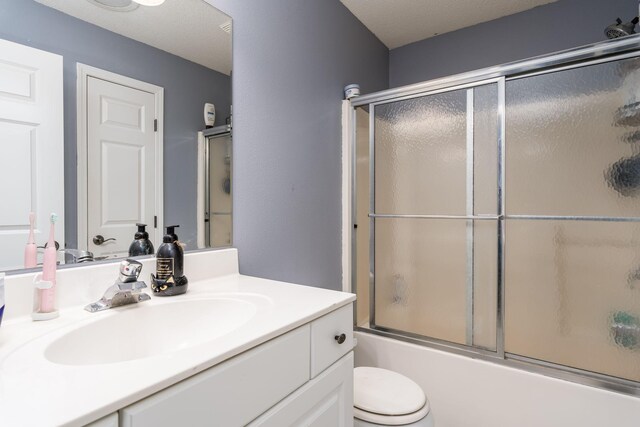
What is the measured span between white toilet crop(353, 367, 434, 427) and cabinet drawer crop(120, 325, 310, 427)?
50 centimetres

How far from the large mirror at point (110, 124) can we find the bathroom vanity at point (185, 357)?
0.43ft

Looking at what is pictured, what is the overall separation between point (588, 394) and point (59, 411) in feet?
5.79

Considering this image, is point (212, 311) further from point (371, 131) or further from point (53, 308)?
point (371, 131)

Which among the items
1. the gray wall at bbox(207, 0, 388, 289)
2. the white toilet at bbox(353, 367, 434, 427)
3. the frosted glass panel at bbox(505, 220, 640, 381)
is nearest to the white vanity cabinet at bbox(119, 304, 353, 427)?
the white toilet at bbox(353, 367, 434, 427)

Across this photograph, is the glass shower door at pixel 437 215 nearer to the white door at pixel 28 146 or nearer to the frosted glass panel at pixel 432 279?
the frosted glass panel at pixel 432 279

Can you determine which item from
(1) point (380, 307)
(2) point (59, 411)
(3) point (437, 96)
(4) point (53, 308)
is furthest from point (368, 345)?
(2) point (59, 411)

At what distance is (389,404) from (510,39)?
2.31m

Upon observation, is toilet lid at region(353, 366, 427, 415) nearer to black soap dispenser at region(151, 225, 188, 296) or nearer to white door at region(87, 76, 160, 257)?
black soap dispenser at region(151, 225, 188, 296)

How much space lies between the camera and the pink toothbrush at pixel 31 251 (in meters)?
0.78

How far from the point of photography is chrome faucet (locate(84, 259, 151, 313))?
810mm

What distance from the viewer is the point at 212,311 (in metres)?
0.93

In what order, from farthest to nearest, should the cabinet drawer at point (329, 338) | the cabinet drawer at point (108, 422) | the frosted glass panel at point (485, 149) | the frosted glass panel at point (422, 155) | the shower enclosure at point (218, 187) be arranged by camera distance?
the frosted glass panel at point (422, 155), the frosted glass panel at point (485, 149), the shower enclosure at point (218, 187), the cabinet drawer at point (329, 338), the cabinet drawer at point (108, 422)

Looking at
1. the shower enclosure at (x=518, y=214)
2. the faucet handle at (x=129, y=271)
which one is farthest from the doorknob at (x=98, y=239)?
→ the shower enclosure at (x=518, y=214)

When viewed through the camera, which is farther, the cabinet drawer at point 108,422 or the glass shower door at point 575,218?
the glass shower door at point 575,218
